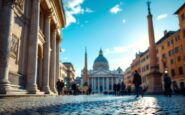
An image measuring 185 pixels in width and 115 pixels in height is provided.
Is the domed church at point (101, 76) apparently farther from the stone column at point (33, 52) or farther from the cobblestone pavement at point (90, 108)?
the cobblestone pavement at point (90, 108)

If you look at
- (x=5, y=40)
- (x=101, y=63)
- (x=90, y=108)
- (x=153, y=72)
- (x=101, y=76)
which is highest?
(x=101, y=63)

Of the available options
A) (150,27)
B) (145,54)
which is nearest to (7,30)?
(150,27)

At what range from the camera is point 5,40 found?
10062 millimetres

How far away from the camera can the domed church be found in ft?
449

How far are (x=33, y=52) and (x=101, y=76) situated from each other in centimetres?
12538

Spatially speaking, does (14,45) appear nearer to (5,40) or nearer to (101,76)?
(5,40)

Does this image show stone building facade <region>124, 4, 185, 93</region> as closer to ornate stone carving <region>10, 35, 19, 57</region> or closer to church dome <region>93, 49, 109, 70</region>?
ornate stone carving <region>10, 35, 19, 57</region>

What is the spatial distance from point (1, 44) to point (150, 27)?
18.2 meters

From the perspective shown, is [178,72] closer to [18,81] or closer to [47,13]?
[47,13]

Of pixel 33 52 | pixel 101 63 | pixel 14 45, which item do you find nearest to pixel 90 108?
pixel 14 45

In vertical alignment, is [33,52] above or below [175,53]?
below

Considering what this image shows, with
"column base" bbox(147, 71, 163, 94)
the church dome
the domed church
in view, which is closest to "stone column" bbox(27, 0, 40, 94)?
"column base" bbox(147, 71, 163, 94)

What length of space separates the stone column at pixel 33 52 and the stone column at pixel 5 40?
3762 mm

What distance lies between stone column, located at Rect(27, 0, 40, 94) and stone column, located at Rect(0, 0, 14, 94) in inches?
148
